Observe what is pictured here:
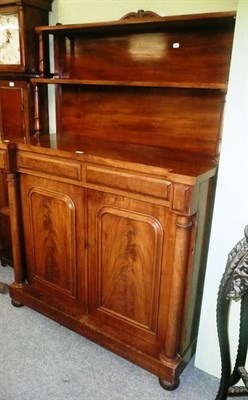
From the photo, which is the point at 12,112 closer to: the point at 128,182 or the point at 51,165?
the point at 51,165

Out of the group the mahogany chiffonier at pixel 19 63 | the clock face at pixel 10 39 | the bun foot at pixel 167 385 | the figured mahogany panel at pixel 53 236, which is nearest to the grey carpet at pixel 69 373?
the bun foot at pixel 167 385

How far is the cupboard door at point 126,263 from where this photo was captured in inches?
56.9

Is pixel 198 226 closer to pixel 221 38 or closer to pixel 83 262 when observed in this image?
pixel 83 262

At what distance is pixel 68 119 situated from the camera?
2.12m

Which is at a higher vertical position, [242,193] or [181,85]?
[181,85]

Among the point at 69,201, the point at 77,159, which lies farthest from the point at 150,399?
the point at 77,159

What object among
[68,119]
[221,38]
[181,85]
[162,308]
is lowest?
[162,308]

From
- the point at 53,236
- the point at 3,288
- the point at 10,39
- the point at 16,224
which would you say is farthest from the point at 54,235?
the point at 10,39

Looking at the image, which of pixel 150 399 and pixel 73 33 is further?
pixel 73 33

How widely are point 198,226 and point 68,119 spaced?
1184 millimetres

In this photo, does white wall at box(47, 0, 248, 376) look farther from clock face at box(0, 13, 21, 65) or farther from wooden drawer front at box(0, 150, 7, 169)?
wooden drawer front at box(0, 150, 7, 169)

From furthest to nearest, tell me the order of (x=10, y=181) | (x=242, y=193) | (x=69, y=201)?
1. (x=10, y=181)
2. (x=69, y=201)
3. (x=242, y=193)

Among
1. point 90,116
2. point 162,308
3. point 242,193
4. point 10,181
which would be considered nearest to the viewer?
point 242,193

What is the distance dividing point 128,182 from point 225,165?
1.38ft
